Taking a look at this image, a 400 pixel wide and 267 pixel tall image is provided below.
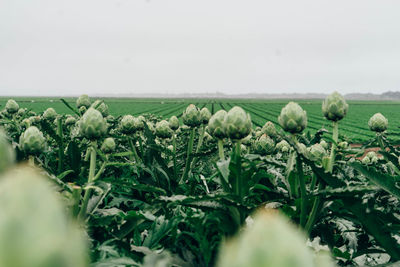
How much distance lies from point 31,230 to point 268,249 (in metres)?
0.13

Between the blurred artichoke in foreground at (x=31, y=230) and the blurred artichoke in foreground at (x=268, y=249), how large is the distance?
0.30ft

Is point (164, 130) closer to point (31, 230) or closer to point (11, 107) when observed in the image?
point (11, 107)

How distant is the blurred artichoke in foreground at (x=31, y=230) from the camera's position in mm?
176

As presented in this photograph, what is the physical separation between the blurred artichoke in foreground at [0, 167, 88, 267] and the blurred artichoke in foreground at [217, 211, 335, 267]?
92 millimetres

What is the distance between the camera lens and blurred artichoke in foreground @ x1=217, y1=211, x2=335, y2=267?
7.5 inches

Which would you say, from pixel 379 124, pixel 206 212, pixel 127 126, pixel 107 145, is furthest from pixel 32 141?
pixel 379 124

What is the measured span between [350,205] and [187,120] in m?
1.28

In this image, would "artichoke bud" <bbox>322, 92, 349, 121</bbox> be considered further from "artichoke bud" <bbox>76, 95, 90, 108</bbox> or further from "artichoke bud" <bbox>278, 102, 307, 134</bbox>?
"artichoke bud" <bbox>76, 95, 90, 108</bbox>

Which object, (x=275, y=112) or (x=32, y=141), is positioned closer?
(x=32, y=141)

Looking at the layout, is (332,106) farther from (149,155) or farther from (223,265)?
(223,265)

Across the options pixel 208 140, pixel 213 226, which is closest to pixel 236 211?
pixel 213 226

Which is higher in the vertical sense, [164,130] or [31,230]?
[31,230]

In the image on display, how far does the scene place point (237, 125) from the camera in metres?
1.39

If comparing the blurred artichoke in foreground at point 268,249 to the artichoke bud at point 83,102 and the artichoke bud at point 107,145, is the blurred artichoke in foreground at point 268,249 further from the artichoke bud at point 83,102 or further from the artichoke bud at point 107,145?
the artichoke bud at point 83,102
